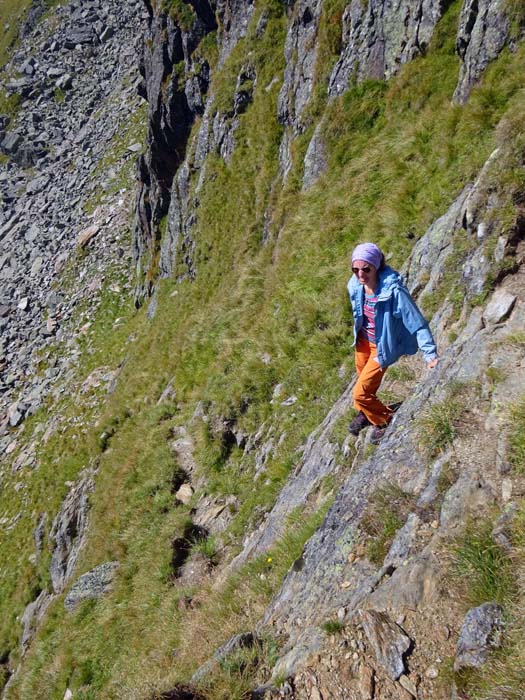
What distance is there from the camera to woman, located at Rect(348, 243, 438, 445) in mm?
5598

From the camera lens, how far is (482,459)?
443 centimetres

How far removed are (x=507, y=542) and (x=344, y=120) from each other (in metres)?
14.4

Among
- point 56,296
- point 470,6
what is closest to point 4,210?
point 56,296

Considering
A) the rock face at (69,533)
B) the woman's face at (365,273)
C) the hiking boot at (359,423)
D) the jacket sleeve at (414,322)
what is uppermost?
the woman's face at (365,273)

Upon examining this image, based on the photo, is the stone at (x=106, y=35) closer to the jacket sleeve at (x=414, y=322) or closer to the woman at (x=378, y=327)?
the woman at (x=378, y=327)

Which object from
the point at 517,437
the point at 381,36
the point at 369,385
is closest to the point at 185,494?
the point at 369,385

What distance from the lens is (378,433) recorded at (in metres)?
6.31

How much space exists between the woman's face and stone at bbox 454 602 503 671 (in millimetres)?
3426

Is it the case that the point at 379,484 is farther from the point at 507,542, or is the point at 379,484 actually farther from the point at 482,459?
the point at 507,542

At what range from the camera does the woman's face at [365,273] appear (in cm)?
553

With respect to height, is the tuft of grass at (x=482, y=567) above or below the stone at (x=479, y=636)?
above

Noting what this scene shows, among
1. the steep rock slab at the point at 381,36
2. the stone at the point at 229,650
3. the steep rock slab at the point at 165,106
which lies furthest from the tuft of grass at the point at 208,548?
the steep rock slab at the point at 165,106

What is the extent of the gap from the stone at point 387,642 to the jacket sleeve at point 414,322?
2.84 m

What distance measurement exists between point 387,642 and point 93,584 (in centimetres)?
997
